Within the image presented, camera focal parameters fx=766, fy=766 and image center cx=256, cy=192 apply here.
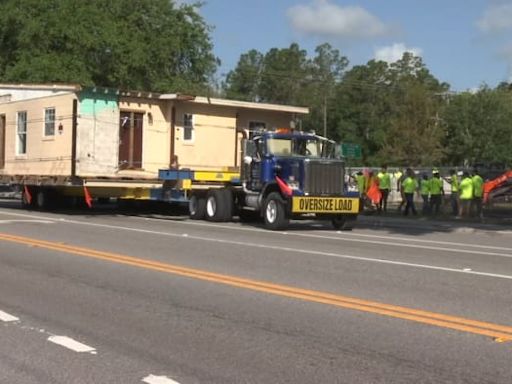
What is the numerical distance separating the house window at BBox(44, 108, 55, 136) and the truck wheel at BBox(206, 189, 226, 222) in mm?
5413

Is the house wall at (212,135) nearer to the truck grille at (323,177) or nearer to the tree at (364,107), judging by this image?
the truck grille at (323,177)

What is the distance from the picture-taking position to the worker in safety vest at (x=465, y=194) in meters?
24.1

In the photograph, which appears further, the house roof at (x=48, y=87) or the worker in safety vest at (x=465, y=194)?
the worker in safety vest at (x=465, y=194)

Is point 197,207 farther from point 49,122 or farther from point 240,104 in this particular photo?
point 49,122

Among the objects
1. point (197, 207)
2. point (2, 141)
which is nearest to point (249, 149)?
point (197, 207)

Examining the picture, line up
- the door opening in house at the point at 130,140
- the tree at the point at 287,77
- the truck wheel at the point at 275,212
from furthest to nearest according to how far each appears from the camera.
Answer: the tree at the point at 287,77
the door opening in house at the point at 130,140
the truck wheel at the point at 275,212

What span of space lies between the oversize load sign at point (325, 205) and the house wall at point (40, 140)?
7584 millimetres

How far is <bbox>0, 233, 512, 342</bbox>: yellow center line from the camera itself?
7363 millimetres

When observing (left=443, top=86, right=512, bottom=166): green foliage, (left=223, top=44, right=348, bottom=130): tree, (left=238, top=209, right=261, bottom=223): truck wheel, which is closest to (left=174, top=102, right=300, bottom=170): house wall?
(left=238, top=209, right=261, bottom=223): truck wheel

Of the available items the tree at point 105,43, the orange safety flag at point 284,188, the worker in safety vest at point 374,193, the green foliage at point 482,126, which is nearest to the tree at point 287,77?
the green foliage at point 482,126

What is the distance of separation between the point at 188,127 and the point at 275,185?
6.06 metres

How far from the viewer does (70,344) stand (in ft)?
22.0

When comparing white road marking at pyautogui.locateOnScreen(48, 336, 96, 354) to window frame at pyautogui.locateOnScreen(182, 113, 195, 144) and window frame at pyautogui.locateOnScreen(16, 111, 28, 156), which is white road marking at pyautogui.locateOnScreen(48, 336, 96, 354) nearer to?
window frame at pyautogui.locateOnScreen(182, 113, 195, 144)

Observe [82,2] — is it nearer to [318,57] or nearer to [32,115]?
[32,115]
